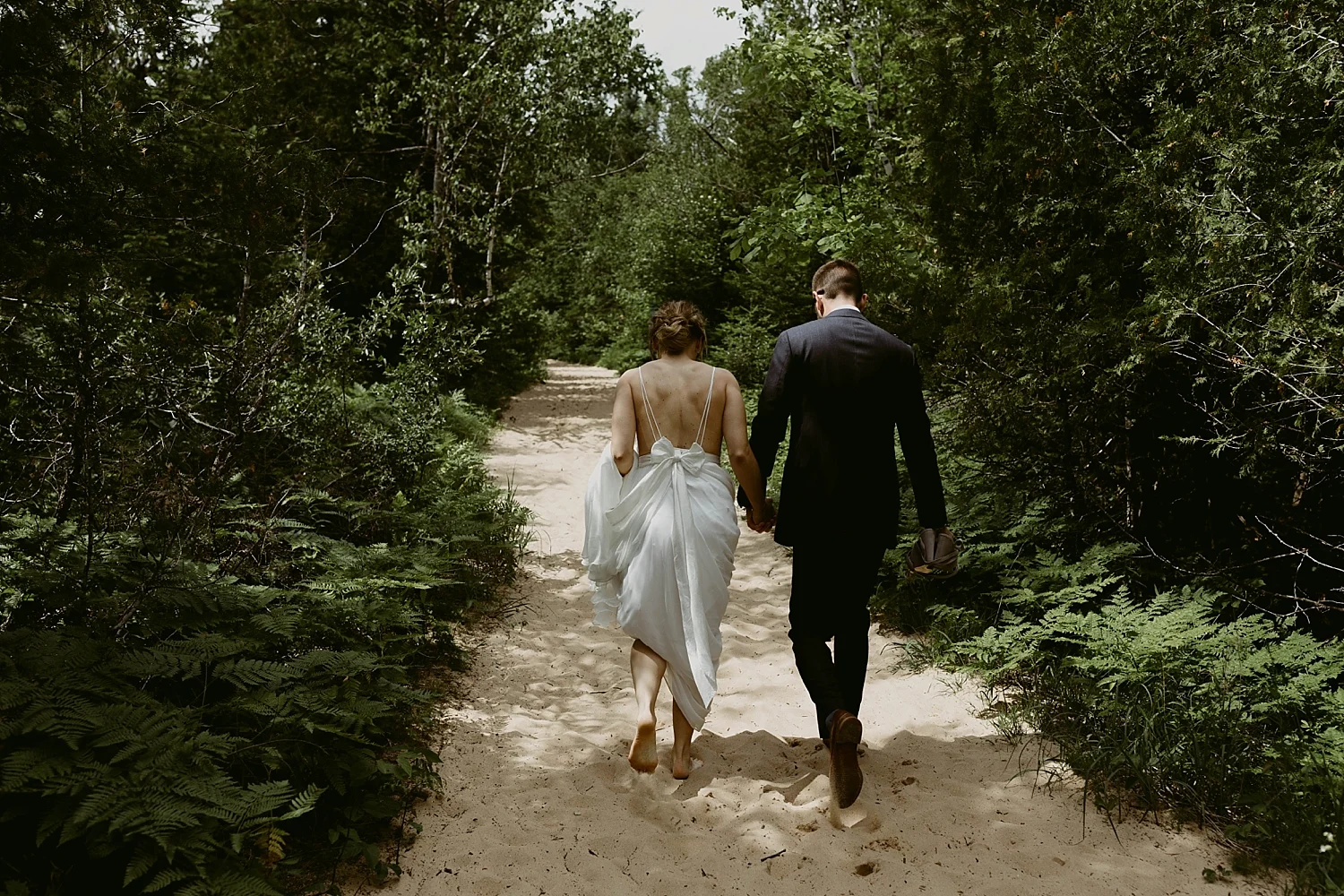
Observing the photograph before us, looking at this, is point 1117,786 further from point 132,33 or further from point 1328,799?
point 132,33

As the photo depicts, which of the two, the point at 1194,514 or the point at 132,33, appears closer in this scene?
the point at 132,33

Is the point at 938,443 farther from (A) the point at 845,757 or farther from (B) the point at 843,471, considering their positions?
(A) the point at 845,757

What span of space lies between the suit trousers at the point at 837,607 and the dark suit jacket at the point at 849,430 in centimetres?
8

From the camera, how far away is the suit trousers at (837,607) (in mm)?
3904

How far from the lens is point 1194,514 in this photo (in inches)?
207

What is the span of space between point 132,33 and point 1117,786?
19.0 feet

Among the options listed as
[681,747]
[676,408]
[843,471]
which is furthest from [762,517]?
[681,747]

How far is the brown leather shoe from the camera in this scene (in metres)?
3.60

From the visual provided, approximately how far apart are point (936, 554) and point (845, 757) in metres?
0.96

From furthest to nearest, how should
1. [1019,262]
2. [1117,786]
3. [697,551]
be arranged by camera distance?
[1019,262]
[697,551]
[1117,786]

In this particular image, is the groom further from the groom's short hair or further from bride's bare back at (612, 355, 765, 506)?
bride's bare back at (612, 355, 765, 506)

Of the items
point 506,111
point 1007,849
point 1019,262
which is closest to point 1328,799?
point 1007,849

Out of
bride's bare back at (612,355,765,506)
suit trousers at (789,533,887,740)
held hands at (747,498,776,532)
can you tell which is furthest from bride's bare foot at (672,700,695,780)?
bride's bare back at (612,355,765,506)

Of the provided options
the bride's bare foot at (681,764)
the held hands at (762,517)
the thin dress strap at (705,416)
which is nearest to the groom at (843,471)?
the held hands at (762,517)
